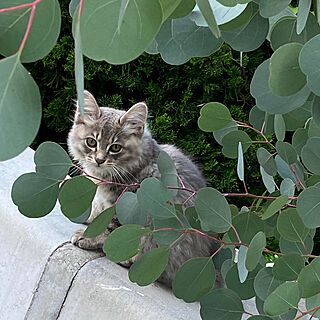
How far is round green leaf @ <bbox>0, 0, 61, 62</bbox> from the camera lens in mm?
375

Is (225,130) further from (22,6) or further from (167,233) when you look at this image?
(22,6)

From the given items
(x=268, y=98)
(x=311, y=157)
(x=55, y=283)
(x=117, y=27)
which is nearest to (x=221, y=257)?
(x=311, y=157)

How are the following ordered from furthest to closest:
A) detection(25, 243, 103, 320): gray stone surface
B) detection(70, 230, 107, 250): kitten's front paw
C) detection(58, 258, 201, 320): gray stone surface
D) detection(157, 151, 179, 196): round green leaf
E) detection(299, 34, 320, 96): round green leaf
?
detection(70, 230, 107, 250): kitten's front paw → detection(25, 243, 103, 320): gray stone surface → detection(58, 258, 201, 320): gray stone surface → detection(157, 151, 179, 196): round green leaf → detection(299, 34, 320, 96): round green leaf

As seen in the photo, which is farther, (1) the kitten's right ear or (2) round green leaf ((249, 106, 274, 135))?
(1) the kitten's right ear

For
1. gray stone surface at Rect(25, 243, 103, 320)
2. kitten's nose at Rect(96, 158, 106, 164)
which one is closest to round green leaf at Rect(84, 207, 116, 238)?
gray stone surface at Rect(25, 243, 103, 320)

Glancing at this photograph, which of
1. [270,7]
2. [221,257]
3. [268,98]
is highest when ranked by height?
[270,7]

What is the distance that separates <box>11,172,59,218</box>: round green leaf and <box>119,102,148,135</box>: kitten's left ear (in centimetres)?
132

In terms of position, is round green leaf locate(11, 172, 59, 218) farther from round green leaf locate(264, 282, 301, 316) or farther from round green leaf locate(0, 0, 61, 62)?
round green leaf locate(0, 0, 61, 62)

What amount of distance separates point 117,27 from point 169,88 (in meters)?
2.87

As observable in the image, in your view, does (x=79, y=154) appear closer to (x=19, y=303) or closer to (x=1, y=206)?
(x=1, y=206)

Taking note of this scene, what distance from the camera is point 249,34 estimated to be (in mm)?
653

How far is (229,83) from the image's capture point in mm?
3207

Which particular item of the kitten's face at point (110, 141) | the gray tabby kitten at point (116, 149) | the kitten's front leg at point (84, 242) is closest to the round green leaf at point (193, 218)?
the kitten's front leg at point (84, 242)

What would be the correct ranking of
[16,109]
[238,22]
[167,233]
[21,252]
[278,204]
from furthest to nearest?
[21,252] < [167,233] < [278,204] < [238,22] < [16,109]
